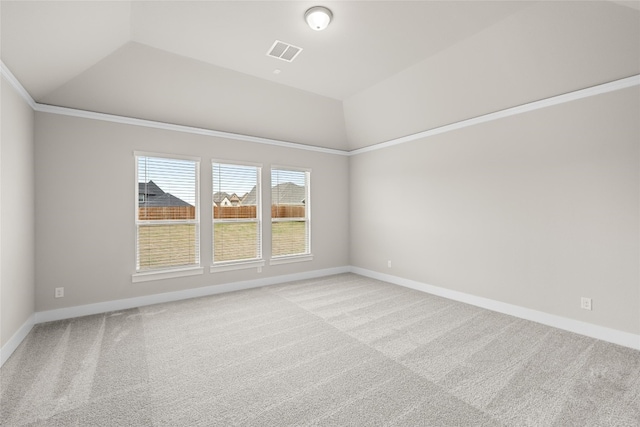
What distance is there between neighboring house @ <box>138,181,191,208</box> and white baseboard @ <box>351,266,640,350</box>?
4086 mm

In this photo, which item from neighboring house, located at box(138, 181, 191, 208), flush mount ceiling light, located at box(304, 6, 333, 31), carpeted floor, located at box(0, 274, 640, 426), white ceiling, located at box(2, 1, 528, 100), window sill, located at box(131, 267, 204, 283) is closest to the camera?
carpeted floor, located at box(0, 274, 640, 426)

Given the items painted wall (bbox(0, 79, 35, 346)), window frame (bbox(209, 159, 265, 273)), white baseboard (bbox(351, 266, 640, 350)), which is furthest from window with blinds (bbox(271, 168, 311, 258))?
painted wall (bbox(0, 79, 35, 346))

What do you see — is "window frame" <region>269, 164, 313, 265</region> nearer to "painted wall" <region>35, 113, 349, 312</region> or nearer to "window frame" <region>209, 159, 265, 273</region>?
"window frame" <region>209, 159, 265, 273</region>

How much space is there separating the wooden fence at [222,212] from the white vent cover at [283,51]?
255 centimetres

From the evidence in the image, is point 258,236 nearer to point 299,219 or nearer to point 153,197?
point 299,219

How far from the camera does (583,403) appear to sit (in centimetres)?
206

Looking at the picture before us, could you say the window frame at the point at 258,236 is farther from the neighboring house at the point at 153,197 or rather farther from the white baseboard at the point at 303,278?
the neighboring house at the point at 153,197

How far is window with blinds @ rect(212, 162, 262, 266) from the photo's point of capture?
4.86 meters

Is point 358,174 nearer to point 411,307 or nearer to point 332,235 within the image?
point 332,235

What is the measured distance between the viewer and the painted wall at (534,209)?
3.02m

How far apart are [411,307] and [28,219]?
4818 millimetres

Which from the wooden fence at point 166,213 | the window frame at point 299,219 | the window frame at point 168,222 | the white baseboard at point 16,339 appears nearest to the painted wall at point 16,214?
the white baseboard at point 16,339

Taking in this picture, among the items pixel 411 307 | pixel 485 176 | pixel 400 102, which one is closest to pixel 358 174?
pixel 400 102

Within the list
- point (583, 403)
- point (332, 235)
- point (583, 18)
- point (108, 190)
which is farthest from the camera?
point (332, 235)
